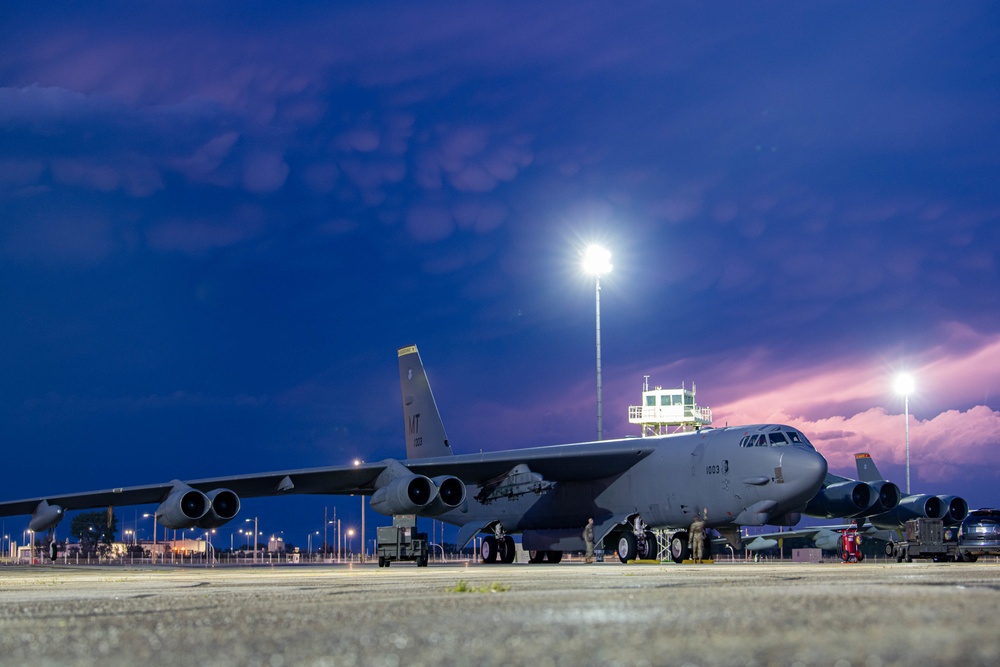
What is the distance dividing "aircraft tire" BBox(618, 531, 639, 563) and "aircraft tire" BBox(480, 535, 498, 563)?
5.25 metres

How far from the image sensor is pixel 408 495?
84.8 feet

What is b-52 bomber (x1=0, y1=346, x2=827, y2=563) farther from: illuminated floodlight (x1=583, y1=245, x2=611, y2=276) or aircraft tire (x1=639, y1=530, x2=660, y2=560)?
illuminated floodlight (x1=583, y1=245, x2=611, y2=276)

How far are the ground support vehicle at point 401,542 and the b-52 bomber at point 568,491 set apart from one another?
1.36 meters

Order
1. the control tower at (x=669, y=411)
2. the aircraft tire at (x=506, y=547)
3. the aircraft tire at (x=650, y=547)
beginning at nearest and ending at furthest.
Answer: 1. the aircraft tire at (x=650, y=547)
2. the aircraft tire at (x=506, y=547)
3. the control tower at (x=669, y=411)

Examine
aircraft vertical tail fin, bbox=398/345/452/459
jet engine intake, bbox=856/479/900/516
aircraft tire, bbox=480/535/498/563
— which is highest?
aircraft vertical tail fin, bbox=398/345/452/459

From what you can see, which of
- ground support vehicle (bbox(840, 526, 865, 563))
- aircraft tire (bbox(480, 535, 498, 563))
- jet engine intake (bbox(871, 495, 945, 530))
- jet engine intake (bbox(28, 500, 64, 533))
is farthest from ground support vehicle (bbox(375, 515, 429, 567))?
jet engine intake (bbox(871, 495, 945, 530))

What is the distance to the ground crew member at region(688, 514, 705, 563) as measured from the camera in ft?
84.7

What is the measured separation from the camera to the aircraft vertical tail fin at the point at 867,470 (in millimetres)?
40812

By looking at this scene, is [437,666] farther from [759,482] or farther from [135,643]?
[759,482]

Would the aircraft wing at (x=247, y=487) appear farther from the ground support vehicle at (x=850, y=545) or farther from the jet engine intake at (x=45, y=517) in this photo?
the ground support vehicle at (x=850, y=545)

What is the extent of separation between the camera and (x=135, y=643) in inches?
166

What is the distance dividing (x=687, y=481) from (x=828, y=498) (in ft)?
18.1

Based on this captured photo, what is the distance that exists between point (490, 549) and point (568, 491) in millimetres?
A: 3577

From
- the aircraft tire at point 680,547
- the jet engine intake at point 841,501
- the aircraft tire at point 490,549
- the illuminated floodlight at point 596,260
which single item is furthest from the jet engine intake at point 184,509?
the illuminated floodlight at point 596,260
